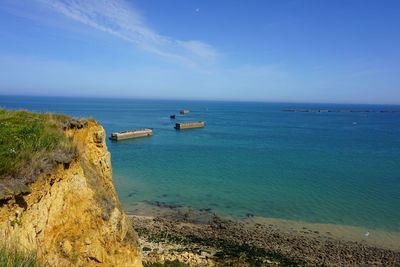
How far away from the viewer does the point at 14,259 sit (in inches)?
171

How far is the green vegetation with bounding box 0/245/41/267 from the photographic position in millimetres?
4160

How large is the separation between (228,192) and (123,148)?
26.9 metres

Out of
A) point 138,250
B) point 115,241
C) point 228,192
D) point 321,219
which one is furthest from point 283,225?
point 115,241

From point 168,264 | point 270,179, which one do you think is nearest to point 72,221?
point 168,264

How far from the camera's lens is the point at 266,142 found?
59656 millimetres

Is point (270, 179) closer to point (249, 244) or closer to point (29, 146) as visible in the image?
point (249, 244)

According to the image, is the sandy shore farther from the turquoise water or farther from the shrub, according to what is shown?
the shrub

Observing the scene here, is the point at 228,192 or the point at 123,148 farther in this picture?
the point at 123,148

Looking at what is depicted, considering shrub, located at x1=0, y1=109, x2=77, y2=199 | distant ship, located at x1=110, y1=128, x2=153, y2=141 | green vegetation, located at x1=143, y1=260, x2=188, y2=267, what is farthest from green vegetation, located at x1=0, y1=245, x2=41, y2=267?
distant ship, located at x1=110, y1=128, x2=153, y2=141

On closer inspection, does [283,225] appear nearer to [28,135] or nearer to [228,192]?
[228,192]

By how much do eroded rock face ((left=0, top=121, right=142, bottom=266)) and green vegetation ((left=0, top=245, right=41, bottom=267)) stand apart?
1.02 m

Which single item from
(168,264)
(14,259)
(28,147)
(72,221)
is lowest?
(168,264)

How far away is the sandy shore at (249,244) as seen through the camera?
16953 mm

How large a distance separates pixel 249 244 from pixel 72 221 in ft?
42.4
